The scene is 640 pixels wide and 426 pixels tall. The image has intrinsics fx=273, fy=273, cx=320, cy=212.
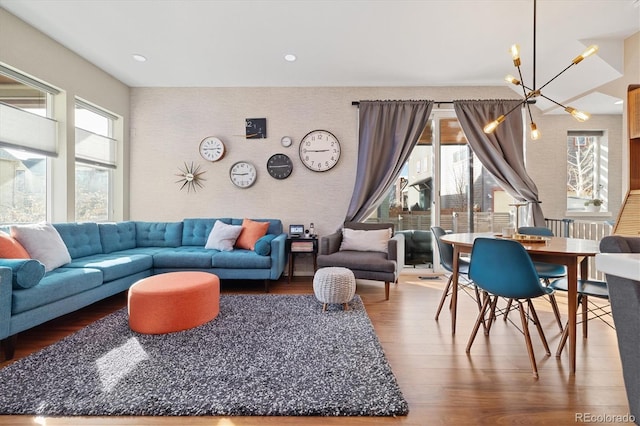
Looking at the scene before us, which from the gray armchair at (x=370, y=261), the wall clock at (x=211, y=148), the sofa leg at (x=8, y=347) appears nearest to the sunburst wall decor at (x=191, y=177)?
the wall clock at (x=211, y=148)

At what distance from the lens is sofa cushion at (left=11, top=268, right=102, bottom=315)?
1877mm

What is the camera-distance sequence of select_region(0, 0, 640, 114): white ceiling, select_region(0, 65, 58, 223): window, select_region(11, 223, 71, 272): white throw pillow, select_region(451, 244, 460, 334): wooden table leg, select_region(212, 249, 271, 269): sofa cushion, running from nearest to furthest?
select_region(451, 244, 460, 334): wooden table leg, select_region(11, 223, 71, 272): white throw pillow, select_region(0, 0, 640, 114): white ceiling, select_region(0, 65, 58, 223): window, select_region(212, 249, 271, 269): sofa cushion

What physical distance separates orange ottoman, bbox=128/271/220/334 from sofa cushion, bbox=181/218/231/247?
1498 millimetres

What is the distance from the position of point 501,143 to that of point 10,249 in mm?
5416

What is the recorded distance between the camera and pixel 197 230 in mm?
3828

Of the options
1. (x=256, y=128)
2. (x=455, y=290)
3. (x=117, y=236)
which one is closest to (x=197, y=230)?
(x=117, y=236)

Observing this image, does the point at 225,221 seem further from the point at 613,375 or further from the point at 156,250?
the point at 613,375

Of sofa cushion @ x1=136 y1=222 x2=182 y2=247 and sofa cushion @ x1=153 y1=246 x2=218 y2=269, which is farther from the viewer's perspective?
sofa cushion @ x1=136 y1=222 x2=182 y2=247

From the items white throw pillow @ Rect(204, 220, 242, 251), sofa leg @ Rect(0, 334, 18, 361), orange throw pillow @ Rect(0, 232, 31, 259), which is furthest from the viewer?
white throw pillow @ Rect(204, 220, 242, 251)

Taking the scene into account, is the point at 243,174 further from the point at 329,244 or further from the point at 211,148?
the point at 329,244

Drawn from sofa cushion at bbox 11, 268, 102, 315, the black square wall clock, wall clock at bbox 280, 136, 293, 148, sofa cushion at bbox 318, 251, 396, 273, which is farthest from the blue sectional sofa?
the black square wall clock

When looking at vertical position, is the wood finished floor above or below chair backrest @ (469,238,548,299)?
below

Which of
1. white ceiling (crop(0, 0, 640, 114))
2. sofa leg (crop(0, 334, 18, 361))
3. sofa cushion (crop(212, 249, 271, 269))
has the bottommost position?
sofa leg (crop(0, 334, 18, 361))

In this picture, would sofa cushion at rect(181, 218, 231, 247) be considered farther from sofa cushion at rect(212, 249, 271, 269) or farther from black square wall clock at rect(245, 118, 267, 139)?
black square wall clock at rect(245, 118, 267, 139)
